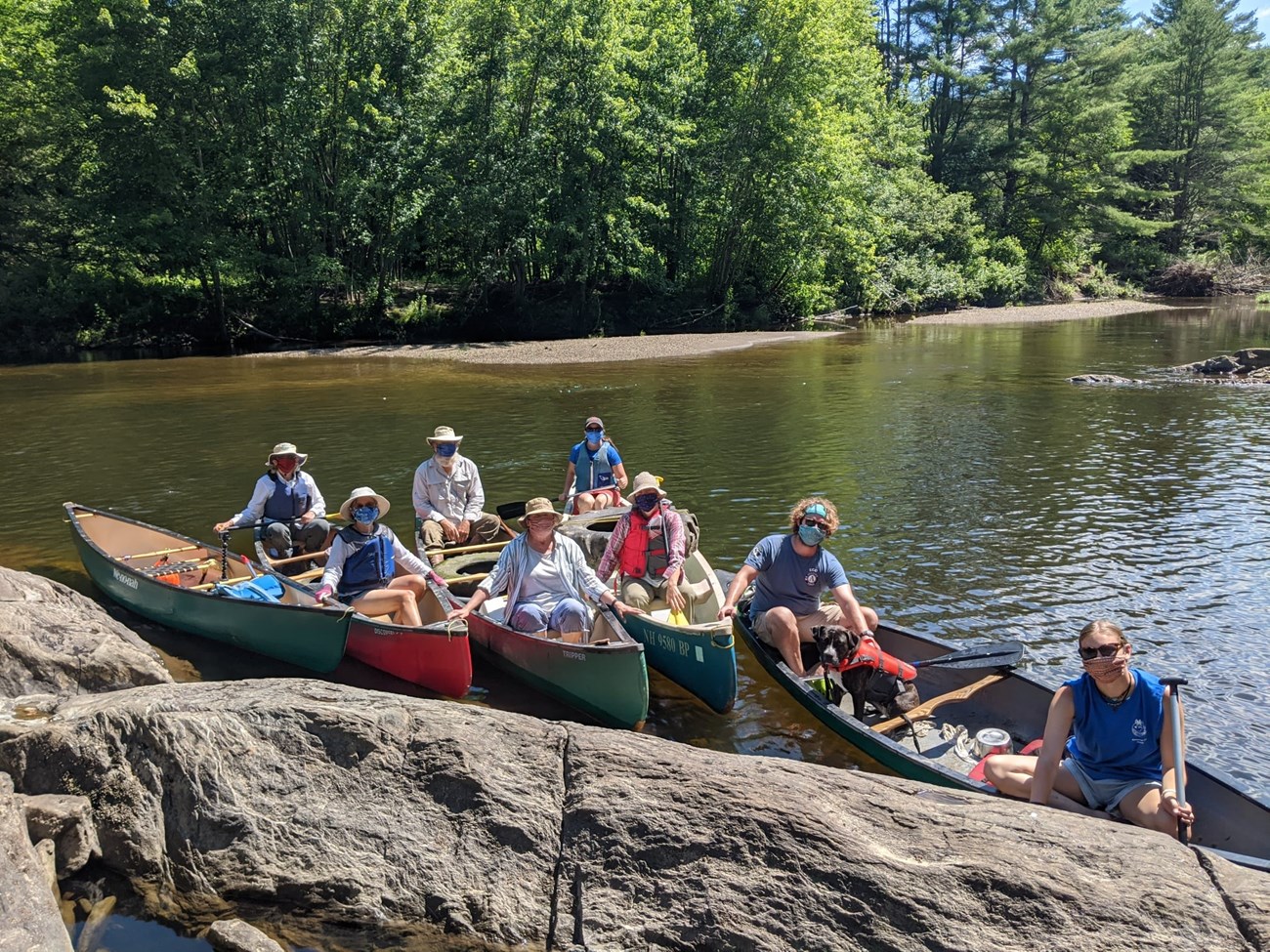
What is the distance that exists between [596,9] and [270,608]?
32.0m

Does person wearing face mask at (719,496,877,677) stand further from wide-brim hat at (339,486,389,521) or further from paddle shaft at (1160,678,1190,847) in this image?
wide-brim hat at (339,486,389,521)

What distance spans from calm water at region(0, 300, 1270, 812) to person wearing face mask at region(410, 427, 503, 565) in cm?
213

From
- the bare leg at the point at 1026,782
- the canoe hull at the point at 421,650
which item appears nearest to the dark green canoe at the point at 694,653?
the canoe hull at the point at 421,650

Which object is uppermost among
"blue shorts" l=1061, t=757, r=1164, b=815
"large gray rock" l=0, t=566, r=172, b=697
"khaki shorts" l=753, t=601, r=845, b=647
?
"large gray rock" l=0, t=566, r=172, b=697

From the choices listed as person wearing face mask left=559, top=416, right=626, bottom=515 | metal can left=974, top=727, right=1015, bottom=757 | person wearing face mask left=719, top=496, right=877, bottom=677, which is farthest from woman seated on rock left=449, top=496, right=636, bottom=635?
person wearing face mask left=559, top=416, right=626, bottom=515

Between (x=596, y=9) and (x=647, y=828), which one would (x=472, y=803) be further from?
(x=596, y=9)

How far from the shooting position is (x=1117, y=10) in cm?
6262

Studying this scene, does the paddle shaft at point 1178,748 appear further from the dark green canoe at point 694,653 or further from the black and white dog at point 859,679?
the dark green canoe at point 694,653

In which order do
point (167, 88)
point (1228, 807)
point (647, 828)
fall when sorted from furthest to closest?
point (167, 88) < point (1228, 807) < point (647, 828)

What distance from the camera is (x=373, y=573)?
30.1ft

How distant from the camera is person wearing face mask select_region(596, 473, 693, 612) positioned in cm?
931

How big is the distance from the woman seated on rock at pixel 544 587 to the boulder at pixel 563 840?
2.55 meters

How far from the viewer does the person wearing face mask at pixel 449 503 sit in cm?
1177

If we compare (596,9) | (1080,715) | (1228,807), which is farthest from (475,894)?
(596,9)
